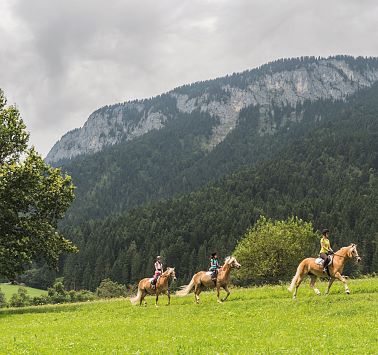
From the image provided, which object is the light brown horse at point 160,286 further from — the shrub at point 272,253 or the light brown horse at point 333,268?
the shrub at point 272,253

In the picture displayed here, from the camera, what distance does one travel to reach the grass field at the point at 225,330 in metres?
16.4

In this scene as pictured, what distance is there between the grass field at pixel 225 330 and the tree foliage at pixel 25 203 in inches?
300

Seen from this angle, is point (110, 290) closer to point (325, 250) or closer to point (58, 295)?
point (58, 295)

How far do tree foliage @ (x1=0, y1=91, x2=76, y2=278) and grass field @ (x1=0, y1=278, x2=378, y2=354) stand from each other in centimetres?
762

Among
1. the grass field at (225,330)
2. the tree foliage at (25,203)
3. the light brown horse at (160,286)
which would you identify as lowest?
the grass field at (225,330)

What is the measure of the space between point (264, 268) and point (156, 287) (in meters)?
43.0

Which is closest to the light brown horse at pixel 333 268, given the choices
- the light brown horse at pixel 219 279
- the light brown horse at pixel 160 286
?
the light brown horse at pixel 219 279

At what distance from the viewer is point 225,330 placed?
20312 millimetres

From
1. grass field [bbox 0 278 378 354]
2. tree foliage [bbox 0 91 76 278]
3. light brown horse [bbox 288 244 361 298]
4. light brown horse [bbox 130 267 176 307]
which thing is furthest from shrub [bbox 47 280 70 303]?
light brown horse [bbox 288 244 361 298]

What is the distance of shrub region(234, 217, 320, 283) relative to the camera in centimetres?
7444

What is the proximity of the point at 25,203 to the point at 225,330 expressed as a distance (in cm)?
2473

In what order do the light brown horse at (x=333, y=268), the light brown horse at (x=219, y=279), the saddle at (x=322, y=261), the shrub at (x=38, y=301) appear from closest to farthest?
the light brown horse at (x=333, y=268) → the saddle at (x=322, y=261) → the light brown horse at (x=219, y=279) → the shrub at (x=38, y=301)

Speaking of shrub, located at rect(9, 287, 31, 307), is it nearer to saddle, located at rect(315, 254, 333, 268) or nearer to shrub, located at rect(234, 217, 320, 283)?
shrub, located at rect(234, 217, 320, 283)

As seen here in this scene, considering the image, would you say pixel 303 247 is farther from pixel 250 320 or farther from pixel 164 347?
pixel 164 347
